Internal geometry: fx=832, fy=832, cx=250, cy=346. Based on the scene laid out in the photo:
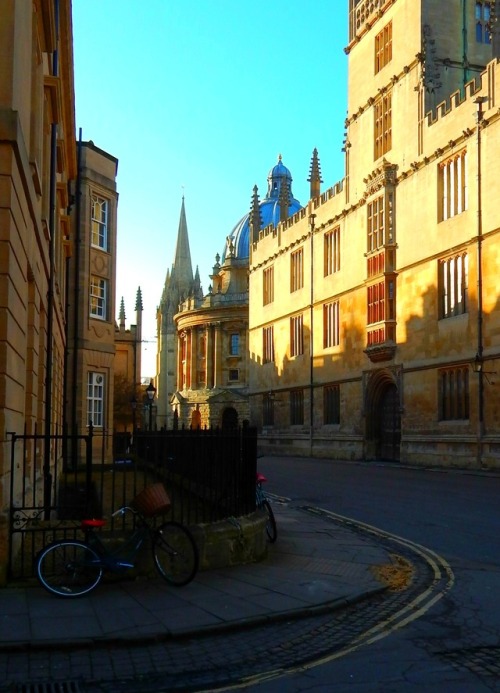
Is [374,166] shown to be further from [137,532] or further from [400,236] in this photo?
[137,532]

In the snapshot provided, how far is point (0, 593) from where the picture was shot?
8320 mm

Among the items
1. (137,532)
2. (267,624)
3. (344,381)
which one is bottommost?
(267,624)

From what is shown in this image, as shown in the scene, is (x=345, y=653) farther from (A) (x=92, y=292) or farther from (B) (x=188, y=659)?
(A) (x=92, y=292)

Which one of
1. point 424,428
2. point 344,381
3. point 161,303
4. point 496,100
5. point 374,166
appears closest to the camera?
point 496,100

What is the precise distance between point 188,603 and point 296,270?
44600 mm

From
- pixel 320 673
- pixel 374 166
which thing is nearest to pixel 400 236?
pixel 374 166

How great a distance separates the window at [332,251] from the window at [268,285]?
9.84 metres

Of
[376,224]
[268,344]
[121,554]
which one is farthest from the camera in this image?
[268,344]

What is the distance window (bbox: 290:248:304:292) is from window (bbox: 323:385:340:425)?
8023 mm

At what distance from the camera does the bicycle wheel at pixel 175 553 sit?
9016mm

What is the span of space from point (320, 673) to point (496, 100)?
28.3 metres

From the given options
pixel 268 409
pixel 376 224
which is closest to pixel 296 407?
pixel 268 409

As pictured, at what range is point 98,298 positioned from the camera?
2955 cm

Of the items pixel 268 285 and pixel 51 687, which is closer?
pixel 51 687
